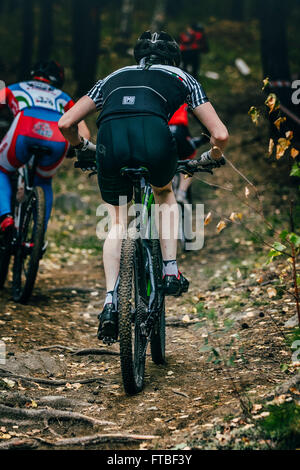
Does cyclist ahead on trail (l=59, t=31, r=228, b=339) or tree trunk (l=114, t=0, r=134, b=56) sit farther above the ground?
tree trunk (l=114, t=0, r=134, b=56)

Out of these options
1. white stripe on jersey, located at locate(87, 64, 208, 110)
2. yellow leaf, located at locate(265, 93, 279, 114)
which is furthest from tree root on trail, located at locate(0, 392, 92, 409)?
yellow leaf, located at locate(265, 93, 279, 114)

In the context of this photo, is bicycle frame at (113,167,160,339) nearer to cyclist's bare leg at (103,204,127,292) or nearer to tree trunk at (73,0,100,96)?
cyclist's bare leg at (103,204,127,292)

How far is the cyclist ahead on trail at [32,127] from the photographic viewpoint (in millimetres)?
6078

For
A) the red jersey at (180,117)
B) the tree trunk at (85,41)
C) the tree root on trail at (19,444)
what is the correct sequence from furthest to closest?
the tree trunk at (85,41), the red jersey at (180,117), the tree root on trail at (19,444)

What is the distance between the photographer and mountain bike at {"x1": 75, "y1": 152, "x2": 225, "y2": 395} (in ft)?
12.5

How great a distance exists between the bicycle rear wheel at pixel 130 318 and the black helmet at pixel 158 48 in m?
1.35

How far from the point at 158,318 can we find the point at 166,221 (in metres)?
0.72

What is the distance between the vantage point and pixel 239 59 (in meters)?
25.1

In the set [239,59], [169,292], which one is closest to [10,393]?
[169,292]

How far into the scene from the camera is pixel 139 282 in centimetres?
419

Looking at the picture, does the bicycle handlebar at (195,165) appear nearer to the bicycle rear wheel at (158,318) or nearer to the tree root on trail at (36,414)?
the bicycle rear wheel at (158,318)

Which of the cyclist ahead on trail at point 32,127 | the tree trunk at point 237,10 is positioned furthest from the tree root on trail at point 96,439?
the tree trunk at point 237,10
